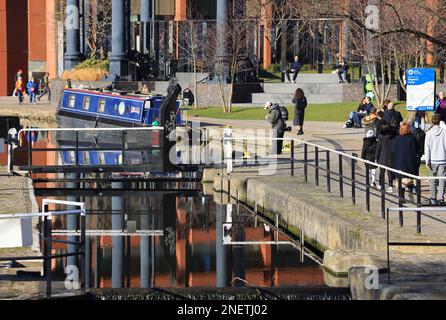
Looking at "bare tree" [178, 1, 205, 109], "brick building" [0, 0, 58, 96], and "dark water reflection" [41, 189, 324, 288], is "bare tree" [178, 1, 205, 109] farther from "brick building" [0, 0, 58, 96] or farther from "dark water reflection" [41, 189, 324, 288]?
"dark water reflection" [41, 189, 324, 288]

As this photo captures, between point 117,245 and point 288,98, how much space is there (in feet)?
122

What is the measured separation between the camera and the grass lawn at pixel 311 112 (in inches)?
2076

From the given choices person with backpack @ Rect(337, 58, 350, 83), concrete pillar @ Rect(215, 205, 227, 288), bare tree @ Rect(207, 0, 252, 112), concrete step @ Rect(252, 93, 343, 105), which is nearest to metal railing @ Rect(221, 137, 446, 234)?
concrete pillar @ Rect(215, 205, 227, 288)

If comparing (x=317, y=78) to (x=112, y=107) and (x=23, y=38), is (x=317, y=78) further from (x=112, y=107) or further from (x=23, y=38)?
(x=23, y=38)

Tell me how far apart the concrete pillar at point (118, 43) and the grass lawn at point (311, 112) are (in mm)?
6941

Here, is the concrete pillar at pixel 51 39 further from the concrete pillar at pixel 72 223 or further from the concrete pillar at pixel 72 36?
the concrete pillar at pixel 72 223

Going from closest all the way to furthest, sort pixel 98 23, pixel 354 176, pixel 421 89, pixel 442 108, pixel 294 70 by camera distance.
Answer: pixel 354 176 < pixel 421 89 < pixel 442 108 < pixel 294 70 < pixel 98 23

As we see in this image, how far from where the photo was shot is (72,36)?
68.4 meters

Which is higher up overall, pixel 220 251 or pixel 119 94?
pixel 119 94

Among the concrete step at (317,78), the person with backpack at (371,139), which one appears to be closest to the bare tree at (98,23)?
the concrete step at (317,78)

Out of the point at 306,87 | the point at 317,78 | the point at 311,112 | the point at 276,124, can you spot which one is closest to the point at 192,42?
the point at 306,87

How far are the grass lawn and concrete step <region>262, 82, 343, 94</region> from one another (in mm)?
2936

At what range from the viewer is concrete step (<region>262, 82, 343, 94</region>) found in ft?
203
